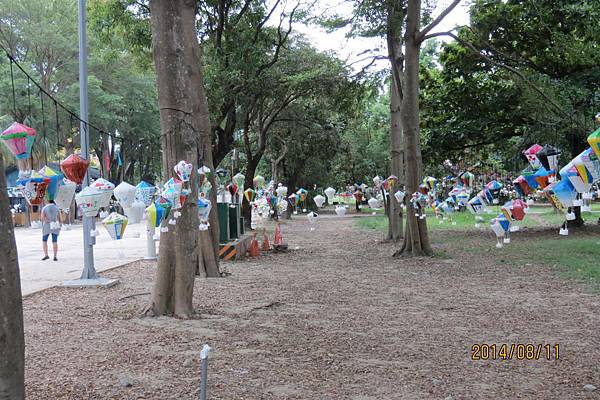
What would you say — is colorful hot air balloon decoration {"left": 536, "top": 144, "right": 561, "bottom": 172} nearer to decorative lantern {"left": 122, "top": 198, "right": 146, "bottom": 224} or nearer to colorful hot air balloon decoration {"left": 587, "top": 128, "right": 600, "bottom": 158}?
colorful hot air balloon decoration {"left": 587, "top": 128, "right": 600, "bottom": 158}

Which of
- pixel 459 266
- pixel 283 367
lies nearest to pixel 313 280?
pixel 459 266

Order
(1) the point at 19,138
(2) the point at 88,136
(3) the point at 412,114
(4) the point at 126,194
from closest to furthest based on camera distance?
1. (1) the point at 19,138
2. (4) the point at 126,194
3. (2) the point at 88,136
4. (3) the point at 412,114

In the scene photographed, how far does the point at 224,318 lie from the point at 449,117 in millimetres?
18063

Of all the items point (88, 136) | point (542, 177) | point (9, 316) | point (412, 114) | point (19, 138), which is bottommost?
point (9, 316)

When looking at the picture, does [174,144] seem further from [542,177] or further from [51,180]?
[542,177]

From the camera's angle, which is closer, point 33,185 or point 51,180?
point 33,185

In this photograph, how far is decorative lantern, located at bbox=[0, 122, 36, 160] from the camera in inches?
272

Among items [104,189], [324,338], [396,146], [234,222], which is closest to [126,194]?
[104,189]

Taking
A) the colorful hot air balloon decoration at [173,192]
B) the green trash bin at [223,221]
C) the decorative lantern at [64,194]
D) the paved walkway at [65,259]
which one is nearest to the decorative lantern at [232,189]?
the green trash bin at [223,221]

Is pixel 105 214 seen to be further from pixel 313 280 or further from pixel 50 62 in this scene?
pixel 50 62

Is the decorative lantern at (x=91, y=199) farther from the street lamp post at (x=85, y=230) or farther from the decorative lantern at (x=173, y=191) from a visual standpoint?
the street lamp post at (x=85, y=230)

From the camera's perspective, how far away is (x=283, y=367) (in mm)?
5793
